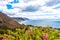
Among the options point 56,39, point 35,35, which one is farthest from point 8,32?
point 56,39

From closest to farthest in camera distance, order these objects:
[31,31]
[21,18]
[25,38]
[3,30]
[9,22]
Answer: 1. [25,38]
2. [31,31]
3. [3,30]
4. [9,22]
5. [21,18]

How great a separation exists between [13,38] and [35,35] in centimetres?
57

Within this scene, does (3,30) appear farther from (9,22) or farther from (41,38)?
(41,38)

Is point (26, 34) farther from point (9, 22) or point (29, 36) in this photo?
point (9, 22)

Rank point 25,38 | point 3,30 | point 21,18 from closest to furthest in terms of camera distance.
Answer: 1. point 25,38
2. point 3,30
3. point 21,18

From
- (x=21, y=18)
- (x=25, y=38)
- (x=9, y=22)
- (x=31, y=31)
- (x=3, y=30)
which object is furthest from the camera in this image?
(x=21, y=18)

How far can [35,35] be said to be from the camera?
5.93m

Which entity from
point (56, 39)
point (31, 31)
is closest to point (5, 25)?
point (31, 31)

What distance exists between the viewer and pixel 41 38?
5848 millimetres

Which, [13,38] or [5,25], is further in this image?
[5,25]

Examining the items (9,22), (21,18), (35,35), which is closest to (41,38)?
(35,35)

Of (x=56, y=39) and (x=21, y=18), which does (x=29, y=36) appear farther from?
(x=21, y=18)

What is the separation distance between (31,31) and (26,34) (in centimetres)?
26

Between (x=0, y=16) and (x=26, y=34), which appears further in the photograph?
(x=0, y=16)
